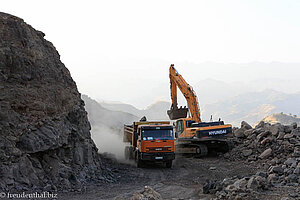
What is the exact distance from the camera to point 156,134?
20.0 meters

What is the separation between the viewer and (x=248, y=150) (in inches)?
895

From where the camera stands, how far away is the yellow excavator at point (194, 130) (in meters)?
23.0

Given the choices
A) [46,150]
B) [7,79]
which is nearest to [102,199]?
[46,150]

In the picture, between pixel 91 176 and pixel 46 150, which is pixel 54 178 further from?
pixel 91 176

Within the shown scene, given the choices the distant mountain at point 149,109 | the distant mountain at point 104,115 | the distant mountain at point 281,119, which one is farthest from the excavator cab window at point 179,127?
the distant mountain at point 149,109

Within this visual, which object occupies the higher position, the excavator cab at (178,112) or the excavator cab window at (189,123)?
the excavator cab at (178,112)

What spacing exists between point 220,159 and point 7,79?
15.0m

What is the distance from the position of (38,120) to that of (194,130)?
1184 centimetres

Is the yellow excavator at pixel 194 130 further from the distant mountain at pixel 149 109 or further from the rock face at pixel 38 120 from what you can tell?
the distant mountain at pixel 149 109

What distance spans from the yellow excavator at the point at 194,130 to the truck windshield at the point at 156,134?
2.05 metres

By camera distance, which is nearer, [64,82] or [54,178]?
[54,178]

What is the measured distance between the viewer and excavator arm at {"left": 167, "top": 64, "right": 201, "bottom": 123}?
24844 millimetres

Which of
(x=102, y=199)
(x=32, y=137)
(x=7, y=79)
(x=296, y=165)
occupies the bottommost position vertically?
(x=102, y=199)

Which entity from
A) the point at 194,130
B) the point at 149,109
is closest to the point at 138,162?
the point at 194,130
